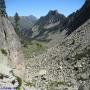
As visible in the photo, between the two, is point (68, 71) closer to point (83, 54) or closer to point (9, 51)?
point (83, 54)

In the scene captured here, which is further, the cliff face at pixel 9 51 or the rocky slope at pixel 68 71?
the rocky slope at pixel 68 71

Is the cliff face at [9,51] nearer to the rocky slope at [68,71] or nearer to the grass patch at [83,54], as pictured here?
the rocky slope at [68,71]

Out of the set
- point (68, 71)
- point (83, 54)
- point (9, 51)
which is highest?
point (83, 54)

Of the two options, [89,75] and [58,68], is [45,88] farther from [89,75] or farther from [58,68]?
[58,68]

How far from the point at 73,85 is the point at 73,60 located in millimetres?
14229

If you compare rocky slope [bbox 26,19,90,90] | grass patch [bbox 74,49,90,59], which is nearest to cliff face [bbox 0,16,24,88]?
rocky slope [bbox 26,19,90,90]

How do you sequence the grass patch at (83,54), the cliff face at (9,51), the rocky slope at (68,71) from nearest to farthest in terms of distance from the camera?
the cliff face at (9,51) → the rocky slope at (68,71) → the grass patch at (83,54)

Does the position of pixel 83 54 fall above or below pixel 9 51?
above

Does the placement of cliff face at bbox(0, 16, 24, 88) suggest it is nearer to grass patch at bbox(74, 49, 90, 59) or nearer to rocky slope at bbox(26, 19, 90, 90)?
rocky slope at bbox(26, 19, 90, 90)

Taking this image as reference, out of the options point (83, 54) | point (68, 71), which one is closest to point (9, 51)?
point (68, 71)

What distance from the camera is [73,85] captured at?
3834 cm

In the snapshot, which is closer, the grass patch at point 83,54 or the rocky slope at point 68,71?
the rocky slope at point 68,71

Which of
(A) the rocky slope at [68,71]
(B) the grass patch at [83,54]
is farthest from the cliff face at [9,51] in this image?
(B) the grass patch at [83,54]

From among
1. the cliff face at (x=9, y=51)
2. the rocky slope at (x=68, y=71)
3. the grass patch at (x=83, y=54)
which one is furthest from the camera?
the grass patch at (x=83, y=54)
